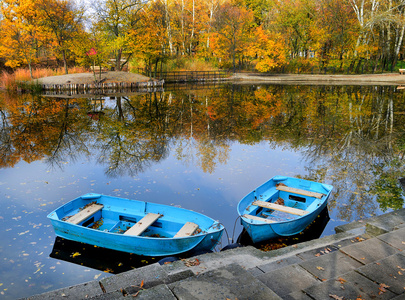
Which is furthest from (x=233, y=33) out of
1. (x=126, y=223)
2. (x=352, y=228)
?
(x=352, y=228)

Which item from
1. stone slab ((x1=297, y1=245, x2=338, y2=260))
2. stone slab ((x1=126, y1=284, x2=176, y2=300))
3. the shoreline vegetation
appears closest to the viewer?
stone slab ((x1=126, y1=284, x2=176, y2=300))

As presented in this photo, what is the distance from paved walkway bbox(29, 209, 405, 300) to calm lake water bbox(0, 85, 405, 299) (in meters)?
1.44

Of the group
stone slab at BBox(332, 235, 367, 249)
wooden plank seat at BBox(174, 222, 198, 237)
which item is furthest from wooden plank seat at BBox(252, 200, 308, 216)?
wooden plank seat at BBox(174, 222, 198, 237)

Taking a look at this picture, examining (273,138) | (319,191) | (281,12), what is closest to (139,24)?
(281,12)

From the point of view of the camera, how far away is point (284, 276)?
172 inches

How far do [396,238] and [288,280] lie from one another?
2.31 m

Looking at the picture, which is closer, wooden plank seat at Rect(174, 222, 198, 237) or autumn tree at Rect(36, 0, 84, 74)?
wooden plank seat at Rect(174, 222, 198, 237)

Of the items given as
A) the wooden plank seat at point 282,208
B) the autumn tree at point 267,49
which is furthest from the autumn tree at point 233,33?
the wooden plank seat at point 282,208

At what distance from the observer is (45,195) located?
9.26 meters

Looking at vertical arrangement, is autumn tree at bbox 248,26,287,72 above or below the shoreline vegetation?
above

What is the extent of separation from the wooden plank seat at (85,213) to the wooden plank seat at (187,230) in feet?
7.37

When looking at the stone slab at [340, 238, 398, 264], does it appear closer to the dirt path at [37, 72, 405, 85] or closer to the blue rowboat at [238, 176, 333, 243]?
the blue rowboat at [238, 176, 333, 243]

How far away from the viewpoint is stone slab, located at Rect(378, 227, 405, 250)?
16.6ft

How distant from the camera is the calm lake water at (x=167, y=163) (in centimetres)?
687
